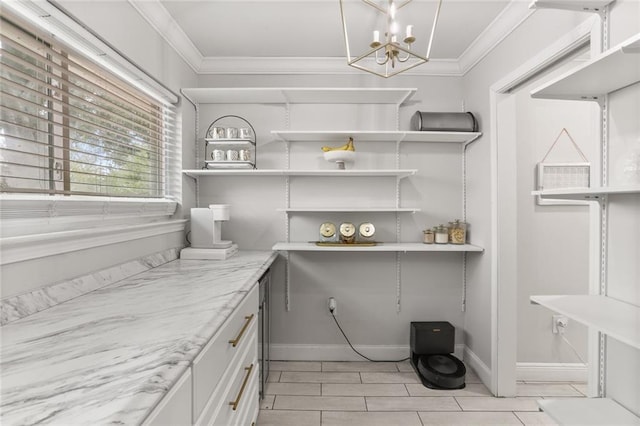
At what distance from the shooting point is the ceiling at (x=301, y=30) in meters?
2.03

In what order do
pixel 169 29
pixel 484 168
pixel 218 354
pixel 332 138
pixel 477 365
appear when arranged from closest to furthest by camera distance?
pixel 218 354
pixel 169 29
pixel 484 168
pixel 477 365
pixel 332 138

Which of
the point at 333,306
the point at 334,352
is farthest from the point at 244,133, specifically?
the point at 334,352

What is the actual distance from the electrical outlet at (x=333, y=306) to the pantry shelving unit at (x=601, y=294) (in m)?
1.60

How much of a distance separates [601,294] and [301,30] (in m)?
2.22

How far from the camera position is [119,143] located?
1.82 meters

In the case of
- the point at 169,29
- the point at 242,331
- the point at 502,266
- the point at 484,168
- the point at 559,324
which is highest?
the point at 169,29

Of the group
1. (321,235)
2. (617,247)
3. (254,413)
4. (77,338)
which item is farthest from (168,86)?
(617,247)

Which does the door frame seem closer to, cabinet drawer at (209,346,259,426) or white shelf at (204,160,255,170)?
cabinet drawer at (209,346,259,426)

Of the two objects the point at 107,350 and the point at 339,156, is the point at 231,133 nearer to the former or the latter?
the point at 339,156

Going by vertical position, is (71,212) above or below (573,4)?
below

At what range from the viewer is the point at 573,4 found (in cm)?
134

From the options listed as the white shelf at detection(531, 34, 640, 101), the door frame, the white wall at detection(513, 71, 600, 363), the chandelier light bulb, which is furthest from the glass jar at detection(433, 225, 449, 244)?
the chandelier light bulb

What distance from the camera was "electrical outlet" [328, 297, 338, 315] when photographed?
2.78 metres

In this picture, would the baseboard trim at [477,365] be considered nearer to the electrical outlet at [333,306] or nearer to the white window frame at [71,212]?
the electrical outlet at [333,306]
